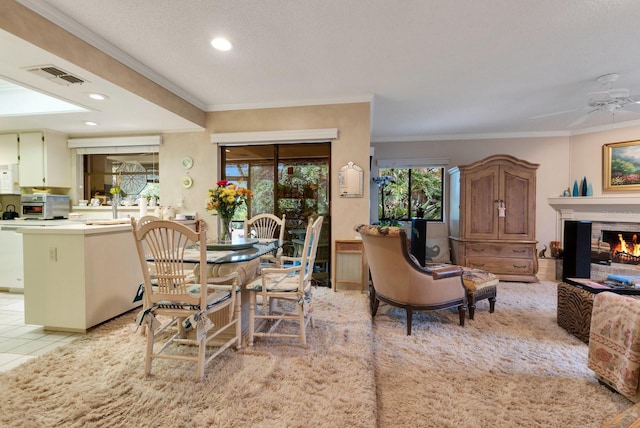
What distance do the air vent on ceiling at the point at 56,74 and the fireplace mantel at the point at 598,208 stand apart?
689cm

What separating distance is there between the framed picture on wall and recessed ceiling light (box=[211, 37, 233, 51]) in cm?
596

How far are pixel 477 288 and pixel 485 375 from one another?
3.48ft

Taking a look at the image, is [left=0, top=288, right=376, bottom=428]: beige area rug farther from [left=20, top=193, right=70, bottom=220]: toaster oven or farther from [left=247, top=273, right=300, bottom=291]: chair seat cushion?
[left=20, top=193, right=70, bottom=220]: toaster oven

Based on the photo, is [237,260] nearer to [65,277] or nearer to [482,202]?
[65,277]

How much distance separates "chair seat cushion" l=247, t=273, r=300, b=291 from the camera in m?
2.21

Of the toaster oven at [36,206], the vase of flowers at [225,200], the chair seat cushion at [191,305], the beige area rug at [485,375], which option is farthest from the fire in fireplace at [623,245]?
the toaster oven at [36,206]

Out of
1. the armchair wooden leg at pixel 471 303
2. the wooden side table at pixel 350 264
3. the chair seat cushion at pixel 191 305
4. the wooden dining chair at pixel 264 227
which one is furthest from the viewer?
the wooden side table at pixel 350 264

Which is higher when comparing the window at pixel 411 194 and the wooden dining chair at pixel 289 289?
the window at pixel 411 194

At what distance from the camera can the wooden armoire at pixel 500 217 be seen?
447 cm

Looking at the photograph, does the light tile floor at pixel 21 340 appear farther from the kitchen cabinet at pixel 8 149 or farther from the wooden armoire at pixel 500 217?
the wooden armoire at pixel 500 217

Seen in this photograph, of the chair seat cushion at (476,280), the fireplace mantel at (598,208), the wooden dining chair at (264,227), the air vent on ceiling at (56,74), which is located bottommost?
the chair seat cushion at (476,280)

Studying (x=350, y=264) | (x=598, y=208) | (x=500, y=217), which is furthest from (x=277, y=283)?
(x=598, y=208)

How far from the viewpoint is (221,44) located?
2467mm

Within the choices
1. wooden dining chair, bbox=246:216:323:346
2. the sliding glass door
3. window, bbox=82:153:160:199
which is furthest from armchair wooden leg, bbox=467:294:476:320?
window, bbox=82:153:160:199
